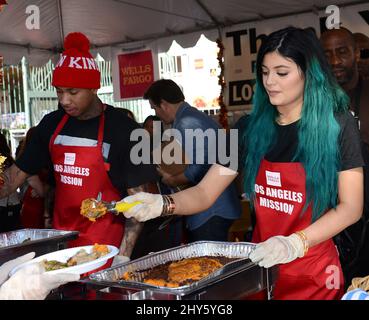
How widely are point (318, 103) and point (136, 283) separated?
0.81 meters

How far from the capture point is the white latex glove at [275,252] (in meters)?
1.49

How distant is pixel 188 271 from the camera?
154cm

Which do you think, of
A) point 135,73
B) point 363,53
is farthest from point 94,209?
point 135,73

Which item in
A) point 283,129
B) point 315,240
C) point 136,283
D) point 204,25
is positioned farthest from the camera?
Answer: point 204,25

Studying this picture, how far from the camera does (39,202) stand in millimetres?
3799

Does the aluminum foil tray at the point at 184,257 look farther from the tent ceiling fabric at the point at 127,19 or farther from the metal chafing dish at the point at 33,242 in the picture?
the tent ceiling fabric at the point at 127,19

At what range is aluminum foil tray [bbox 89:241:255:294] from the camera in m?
1.39

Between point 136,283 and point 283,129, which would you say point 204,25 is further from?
point 136,283

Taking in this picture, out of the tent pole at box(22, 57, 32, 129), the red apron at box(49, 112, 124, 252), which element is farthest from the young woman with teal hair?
the tent pole at box(22, 57, 32, 129)

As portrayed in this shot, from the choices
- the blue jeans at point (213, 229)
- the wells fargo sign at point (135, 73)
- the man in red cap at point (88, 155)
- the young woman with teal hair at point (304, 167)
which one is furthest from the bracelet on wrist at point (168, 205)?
the wells fargo sign at point (135, 73)

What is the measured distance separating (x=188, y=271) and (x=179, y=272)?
3cm
